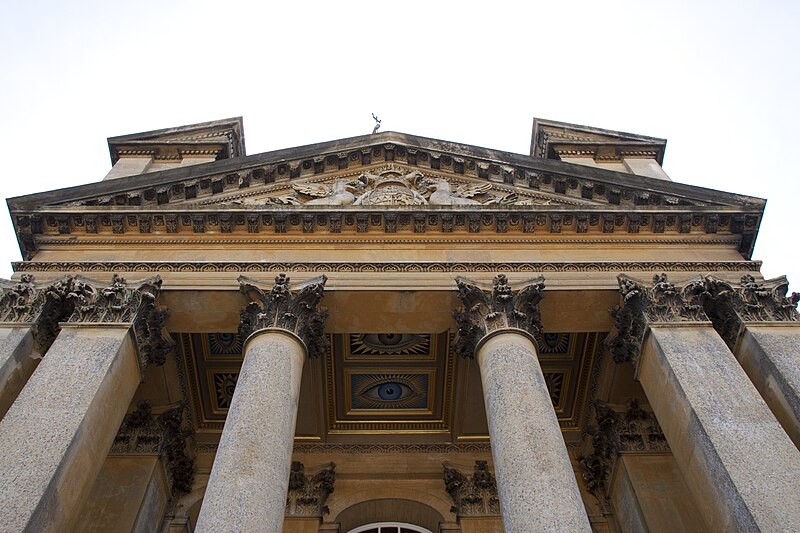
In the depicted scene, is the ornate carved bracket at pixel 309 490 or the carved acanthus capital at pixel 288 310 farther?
the ornate carved bracket at pixel 309 490

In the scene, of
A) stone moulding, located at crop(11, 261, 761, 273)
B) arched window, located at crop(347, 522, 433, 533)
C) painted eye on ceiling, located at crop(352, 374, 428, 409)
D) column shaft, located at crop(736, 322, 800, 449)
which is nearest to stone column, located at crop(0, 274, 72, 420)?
stone moulding, located at crop(11, 261, 761, 273)

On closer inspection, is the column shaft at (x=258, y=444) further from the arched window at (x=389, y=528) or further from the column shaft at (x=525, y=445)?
the arched window at (x=389, y=528)

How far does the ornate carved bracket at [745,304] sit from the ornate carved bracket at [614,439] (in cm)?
287

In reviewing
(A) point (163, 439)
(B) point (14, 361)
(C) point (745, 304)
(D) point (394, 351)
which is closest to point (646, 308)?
(C) point (745, 304)

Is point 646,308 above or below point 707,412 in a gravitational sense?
above

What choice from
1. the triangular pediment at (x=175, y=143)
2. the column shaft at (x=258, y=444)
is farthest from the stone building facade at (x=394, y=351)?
the triangular pediment at (x=175, y=143)

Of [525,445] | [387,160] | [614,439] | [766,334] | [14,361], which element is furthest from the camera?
[387,160]

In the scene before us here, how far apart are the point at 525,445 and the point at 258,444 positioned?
3.62m

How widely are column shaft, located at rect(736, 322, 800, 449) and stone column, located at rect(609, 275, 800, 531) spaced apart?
0.65 m

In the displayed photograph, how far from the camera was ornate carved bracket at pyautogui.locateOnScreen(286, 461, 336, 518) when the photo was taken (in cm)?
1490

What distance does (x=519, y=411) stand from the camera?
10.2m

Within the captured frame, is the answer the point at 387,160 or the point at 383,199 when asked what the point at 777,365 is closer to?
the point at 383,199

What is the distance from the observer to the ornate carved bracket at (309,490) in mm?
14898

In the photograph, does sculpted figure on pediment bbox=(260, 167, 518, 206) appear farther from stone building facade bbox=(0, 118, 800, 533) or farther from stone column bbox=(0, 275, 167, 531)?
stone column bbox=(0, 275, 167, 531)
